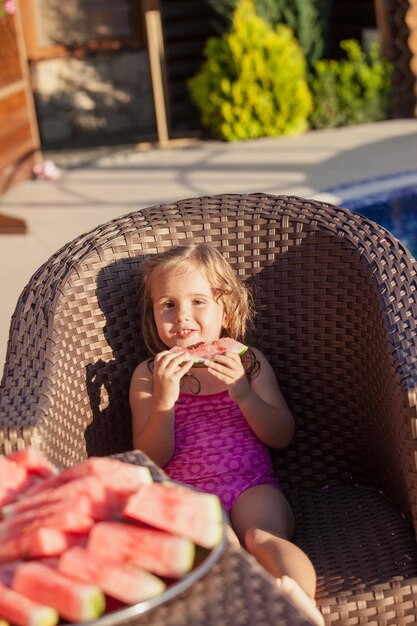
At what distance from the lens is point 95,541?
155 cm

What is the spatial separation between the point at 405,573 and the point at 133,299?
1058mm

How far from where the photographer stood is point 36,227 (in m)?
7.43

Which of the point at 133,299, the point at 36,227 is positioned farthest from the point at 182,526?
the point at 36,227

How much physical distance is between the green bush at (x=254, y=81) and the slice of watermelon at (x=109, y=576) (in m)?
8.77

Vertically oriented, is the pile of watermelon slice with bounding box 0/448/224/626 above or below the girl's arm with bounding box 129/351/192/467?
above

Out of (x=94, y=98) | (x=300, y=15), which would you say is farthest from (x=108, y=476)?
(x=94, y=98)

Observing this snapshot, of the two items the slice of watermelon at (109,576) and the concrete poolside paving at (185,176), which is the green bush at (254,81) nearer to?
the concrete poolside paving at (185,176)

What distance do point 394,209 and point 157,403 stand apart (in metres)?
4.84

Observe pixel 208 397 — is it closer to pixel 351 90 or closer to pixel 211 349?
pixel 211 349

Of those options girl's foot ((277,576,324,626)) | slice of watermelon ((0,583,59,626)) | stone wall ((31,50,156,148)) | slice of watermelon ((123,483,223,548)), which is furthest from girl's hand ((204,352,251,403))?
stone wall ((31,50,156,148))

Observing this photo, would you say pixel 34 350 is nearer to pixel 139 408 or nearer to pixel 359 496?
pixel 139 408

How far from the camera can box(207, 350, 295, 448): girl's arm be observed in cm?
254

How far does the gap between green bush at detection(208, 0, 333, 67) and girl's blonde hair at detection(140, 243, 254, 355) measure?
26.7ft

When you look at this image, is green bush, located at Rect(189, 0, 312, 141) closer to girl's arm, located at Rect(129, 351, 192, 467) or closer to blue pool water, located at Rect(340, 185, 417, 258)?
blue pool water, located at Rect(340, 185, 417, 258)
